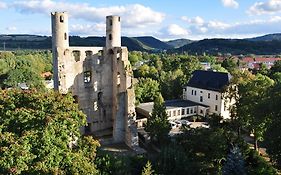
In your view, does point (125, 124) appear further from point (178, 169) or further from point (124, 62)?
point (178, 169)

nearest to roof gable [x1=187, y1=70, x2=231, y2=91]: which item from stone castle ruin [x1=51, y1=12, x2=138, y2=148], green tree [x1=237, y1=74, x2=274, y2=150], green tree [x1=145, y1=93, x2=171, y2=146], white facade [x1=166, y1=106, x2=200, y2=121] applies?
white facade [x1=166, y1=106, x2=200, y2=121]

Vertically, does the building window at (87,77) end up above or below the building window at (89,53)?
below

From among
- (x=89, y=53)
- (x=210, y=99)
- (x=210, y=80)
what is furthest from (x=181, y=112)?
(x=89, y=53)

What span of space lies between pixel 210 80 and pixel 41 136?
39.2 meters

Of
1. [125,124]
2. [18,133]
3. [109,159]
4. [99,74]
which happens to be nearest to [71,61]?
[99,74]

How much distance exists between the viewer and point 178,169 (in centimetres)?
2830

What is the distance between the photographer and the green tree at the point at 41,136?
757 inches

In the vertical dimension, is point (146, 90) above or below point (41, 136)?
below

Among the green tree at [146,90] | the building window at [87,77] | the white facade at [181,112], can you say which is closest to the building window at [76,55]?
the building window at [87,77]

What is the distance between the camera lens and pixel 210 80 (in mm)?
54469

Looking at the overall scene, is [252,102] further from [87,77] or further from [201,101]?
[87,77]

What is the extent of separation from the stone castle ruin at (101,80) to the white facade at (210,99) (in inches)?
728

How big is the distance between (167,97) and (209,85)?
11.8 metres

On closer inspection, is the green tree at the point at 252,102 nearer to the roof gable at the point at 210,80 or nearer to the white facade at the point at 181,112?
the roof gable at the point at 210,80
